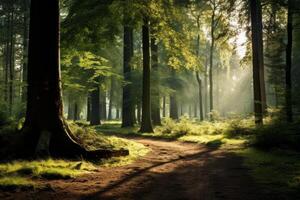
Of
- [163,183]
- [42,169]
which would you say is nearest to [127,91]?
[42,169]

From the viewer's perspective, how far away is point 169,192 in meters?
6.65

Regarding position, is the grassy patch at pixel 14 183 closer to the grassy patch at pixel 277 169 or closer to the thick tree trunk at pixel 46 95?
the thick tree trunk at pixel 46 95

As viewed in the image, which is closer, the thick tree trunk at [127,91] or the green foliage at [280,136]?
the green foliage at [280,136]

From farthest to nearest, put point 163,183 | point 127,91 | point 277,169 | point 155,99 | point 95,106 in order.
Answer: point 95,106 → point 127,91 → point 155,99 → point 277,169 → point 163,183

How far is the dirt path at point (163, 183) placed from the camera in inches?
250

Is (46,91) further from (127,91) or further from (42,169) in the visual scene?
(127,91)

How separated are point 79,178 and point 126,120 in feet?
66.0

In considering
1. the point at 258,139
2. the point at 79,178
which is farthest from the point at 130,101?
the point at 79,178

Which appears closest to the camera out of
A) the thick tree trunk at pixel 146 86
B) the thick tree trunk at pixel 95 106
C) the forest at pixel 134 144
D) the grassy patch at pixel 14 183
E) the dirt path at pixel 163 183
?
the dirt path at pixel 163 183

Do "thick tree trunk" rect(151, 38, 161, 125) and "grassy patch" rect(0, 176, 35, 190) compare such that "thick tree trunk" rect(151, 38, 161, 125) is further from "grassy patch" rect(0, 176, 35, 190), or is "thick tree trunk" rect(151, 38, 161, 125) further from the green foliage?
"grassy patch" rect(0, 176, 35, 190)

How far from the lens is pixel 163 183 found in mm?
7492

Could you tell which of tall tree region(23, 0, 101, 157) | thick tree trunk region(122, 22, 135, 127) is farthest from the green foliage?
thick tree trunk region(122, 22, 135, 127)

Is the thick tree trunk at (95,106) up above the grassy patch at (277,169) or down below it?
above

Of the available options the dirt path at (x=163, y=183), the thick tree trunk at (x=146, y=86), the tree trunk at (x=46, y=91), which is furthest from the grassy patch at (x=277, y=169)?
the thick tree trunk at (x=146, y=86)
